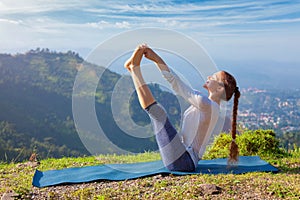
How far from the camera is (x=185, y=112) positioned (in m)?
4.62

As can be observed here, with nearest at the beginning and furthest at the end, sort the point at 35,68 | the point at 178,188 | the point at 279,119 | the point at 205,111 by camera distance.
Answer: the point at 178,188, the point at 205,111, the point at 279,119, the point at 35,68

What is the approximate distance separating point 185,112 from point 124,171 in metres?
0.98

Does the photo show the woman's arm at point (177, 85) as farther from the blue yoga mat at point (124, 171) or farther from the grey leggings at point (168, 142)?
the blue yoga mat at point (124, 171)

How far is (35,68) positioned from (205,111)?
46.1 m

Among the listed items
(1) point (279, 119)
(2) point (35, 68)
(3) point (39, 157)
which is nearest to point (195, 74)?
(3) point (39, 157)

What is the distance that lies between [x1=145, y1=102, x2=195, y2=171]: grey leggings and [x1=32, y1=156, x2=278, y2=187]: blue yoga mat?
10 centimetres

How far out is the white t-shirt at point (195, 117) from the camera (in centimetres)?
429

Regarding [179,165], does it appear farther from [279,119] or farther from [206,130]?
[279,119]

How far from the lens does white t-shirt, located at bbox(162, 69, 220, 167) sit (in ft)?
14.1

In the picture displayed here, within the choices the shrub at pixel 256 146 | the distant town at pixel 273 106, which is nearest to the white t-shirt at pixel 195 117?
the shrub at pixel 256 146

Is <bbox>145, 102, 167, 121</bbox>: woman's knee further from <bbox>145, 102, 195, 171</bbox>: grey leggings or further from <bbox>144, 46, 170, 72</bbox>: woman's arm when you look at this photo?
<bbox>144, 46, 170, 72</bbox>: woman's arm

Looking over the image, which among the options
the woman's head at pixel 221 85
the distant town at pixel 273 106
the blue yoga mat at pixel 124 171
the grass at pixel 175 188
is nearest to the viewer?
the grass at pixel 175 188

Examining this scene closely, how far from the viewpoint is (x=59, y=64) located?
50.5 metres

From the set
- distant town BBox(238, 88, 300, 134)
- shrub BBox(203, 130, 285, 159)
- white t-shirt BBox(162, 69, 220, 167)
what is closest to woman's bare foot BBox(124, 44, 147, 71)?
white t-shirt BBox(162, 69, 220, 167)
